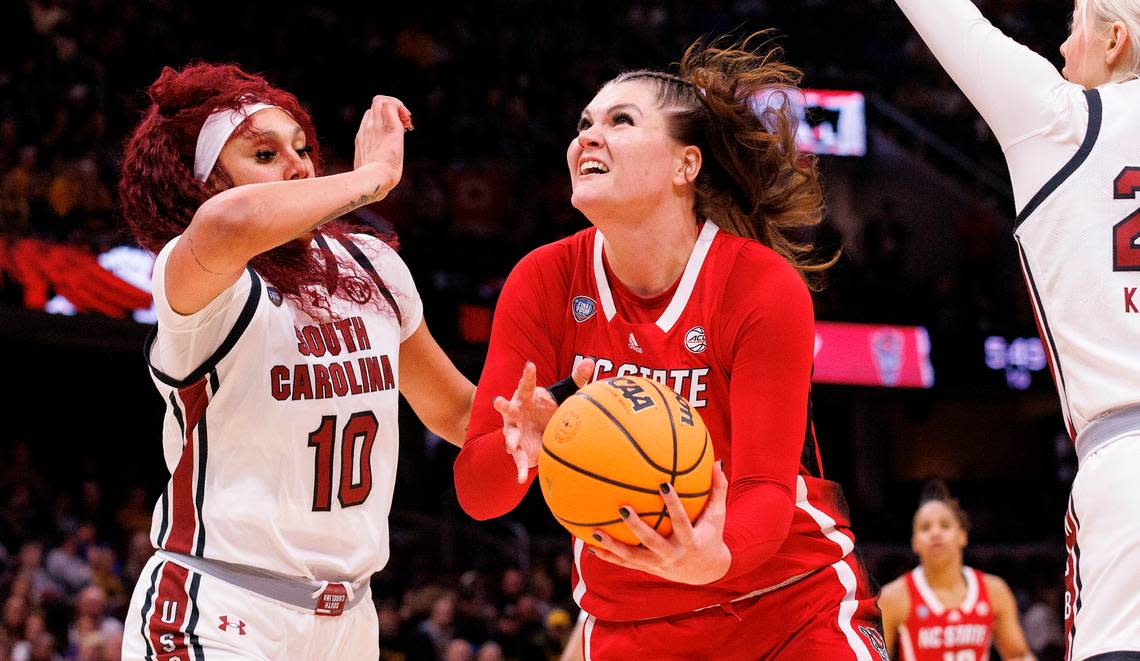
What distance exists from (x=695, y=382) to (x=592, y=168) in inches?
23.8

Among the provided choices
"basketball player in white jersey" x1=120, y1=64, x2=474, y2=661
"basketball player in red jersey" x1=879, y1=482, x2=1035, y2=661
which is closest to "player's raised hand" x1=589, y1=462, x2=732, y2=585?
"basketball player in white jersey" x1=120, y1=64, x2=474, y2=661

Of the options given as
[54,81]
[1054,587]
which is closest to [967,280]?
[1054,587]

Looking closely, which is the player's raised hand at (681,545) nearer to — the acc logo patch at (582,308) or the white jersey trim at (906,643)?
the acc logo patch at (582,308)

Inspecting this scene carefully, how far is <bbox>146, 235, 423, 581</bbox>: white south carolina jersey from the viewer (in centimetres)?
339

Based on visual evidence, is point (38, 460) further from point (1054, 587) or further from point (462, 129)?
point (1054, 587)

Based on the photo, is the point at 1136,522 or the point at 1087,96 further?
the point at 1087,96

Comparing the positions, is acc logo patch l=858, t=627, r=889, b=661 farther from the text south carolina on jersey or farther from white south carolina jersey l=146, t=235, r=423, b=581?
the text south carolina on jersey

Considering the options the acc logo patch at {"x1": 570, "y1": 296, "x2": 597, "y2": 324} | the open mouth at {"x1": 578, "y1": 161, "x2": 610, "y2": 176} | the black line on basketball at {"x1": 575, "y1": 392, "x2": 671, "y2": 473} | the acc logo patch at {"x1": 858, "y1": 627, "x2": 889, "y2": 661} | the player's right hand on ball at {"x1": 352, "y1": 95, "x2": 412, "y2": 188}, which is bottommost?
the acc logo patch at {"x1": 858, "y1": 627, "x2": 889, "y2": 661}

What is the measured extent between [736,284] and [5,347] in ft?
49.1

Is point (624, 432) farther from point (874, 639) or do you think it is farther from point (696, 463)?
point (874, 639)

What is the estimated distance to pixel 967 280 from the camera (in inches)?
779

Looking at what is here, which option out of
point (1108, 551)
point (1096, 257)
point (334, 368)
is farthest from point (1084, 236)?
point (334, 368)

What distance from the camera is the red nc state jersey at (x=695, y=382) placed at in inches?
126

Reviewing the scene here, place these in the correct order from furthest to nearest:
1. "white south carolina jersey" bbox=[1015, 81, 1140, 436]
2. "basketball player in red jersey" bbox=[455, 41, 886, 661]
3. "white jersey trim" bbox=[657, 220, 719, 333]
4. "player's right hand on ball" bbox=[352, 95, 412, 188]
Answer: "player's right hand on ball" bbox=[352, 95, 412, 188]
"white jersey trim" bbox=[657, 220, 719, 333]
"basketball player in red jersey" bbox=[455, 41, 886, 661]
"white south carolina jersey" bbox=[1015, 81, 1140, 436]
